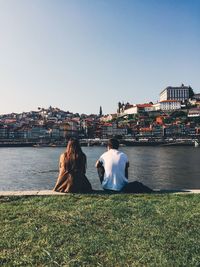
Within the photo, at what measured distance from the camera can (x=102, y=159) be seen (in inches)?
320

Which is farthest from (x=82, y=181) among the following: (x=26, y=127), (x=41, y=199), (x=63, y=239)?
(x=26, y=127)

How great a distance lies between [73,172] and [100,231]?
324 cm

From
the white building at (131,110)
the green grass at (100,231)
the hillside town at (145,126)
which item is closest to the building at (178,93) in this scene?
the hillside town at (145,126)

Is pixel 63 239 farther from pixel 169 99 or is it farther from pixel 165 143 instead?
pixel 169 99

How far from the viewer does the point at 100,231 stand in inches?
189

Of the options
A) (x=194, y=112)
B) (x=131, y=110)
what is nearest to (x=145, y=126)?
(x=194, y=112)

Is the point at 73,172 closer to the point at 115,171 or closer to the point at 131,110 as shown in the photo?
the point at 115,171

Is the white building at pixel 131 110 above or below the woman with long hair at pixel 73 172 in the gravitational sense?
above

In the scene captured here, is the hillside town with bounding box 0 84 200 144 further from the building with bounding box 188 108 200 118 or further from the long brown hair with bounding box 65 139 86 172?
the long brown hair with bounding box 65 139 86 172

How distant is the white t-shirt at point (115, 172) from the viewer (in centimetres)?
795

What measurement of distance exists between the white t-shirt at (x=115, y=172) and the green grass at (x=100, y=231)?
95 cm

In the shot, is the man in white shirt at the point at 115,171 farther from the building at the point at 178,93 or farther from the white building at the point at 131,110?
the white building at the point at 131,110

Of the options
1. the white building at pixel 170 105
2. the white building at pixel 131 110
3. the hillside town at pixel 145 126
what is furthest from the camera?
the white building at pixel 131 110

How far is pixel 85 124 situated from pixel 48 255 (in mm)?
167011
